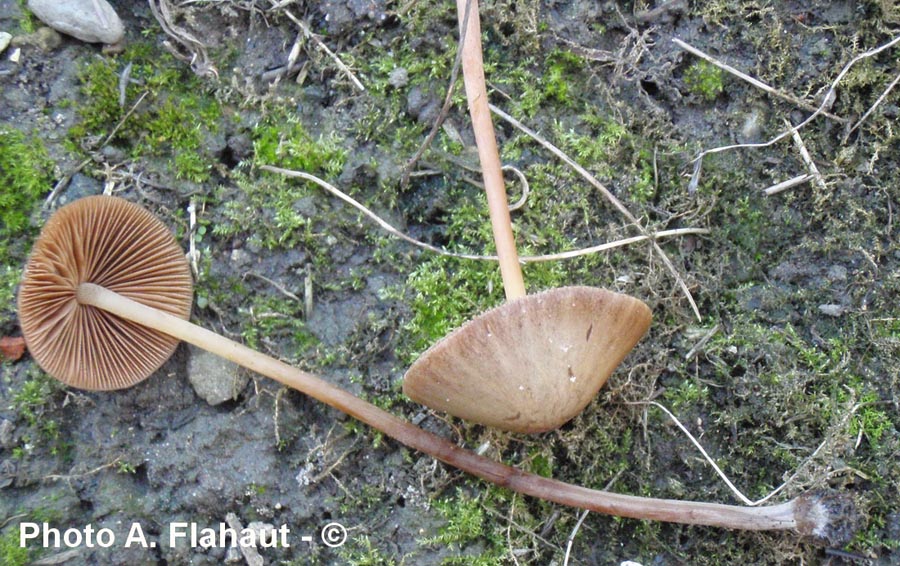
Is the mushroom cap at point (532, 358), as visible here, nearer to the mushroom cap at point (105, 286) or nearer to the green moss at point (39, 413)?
the mushroom cap at point (105, 286)

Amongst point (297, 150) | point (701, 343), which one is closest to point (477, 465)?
point (701, 343)

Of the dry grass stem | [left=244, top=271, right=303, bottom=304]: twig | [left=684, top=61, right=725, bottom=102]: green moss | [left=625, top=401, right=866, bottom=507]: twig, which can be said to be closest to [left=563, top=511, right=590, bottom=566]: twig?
[left=625, top=401, right=866, bottom=507]: twig

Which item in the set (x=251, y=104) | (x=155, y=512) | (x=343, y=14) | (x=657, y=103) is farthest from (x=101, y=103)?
(x=657, y=103)

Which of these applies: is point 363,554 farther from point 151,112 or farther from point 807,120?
point 807,120

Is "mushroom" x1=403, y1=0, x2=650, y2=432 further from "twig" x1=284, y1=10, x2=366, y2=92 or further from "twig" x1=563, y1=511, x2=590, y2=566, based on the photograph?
"twig" x1=284, y1=10, x2=366, y2=92

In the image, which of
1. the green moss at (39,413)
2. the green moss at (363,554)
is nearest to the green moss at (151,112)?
the green moss at (39,413)
